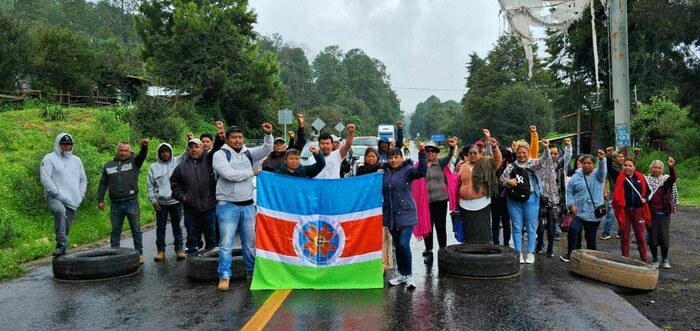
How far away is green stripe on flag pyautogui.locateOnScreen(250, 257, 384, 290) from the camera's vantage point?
6.84 metres

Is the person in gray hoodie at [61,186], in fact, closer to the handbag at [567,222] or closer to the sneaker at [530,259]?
the sneaker at [530,259]

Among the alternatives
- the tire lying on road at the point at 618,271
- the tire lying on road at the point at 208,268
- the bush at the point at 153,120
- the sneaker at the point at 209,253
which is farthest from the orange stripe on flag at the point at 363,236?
the bush at the point at 153,120

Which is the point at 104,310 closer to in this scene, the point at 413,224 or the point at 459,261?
the point at 413,224

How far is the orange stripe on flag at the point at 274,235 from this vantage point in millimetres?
6996

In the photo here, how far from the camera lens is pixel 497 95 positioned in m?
62.8

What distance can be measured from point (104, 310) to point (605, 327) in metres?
5.11

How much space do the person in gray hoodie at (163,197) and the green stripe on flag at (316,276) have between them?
256 cm

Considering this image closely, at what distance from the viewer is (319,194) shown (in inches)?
282

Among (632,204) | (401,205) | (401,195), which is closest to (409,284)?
(401,205)

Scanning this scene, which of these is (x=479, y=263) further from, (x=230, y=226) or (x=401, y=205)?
(x=230, y=226)

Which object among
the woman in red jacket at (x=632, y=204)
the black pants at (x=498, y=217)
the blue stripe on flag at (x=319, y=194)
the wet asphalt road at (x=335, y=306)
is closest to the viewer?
the wet asphalt road at (x=335, y=306)

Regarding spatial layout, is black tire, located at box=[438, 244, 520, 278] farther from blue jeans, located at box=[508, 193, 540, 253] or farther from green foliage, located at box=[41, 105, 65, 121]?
green foliage, located at box=[41, 105, 65, 121]

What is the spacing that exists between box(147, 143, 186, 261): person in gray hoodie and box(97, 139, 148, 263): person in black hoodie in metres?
0.27

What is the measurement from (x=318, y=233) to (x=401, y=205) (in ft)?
3.66
